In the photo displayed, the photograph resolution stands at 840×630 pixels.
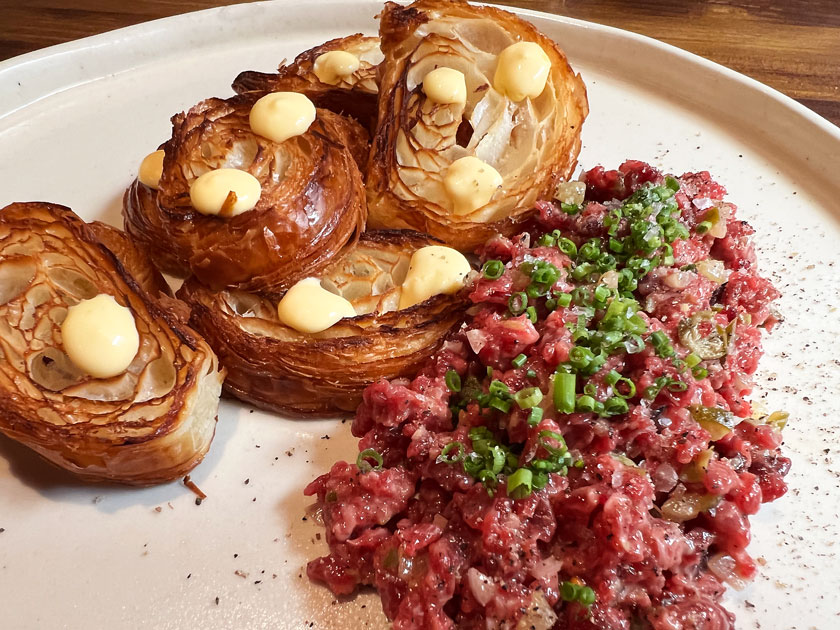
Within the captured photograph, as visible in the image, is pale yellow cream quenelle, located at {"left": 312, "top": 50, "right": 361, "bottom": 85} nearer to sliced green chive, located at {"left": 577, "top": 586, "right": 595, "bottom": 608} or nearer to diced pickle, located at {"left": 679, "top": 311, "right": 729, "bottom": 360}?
diced pickle, located at {"left": 679, "top": 311, "right": 729, "bottom": 360}

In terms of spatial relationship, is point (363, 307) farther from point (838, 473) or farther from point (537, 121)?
point (838, 473)

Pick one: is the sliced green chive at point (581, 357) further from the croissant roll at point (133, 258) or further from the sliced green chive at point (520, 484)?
the croissant roll at point (133, 258)

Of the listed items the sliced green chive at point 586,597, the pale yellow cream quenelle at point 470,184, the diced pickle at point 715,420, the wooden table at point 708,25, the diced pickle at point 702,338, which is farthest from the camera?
the wooden table at point 708,25

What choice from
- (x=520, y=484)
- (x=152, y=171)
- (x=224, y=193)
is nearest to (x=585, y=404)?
(x=520, y=484)

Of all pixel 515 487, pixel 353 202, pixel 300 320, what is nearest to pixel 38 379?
pixel 300 320

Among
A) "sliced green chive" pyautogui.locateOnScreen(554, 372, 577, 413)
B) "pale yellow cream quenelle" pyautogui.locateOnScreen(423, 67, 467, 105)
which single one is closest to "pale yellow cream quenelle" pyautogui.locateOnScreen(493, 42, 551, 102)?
"pale yellow cream quenelle" pyautogui.locateOnScreen(423, 67, 467, 105)

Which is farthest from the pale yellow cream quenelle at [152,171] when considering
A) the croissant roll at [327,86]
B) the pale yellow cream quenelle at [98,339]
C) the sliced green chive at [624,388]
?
the sliced green chive at [624,388]
